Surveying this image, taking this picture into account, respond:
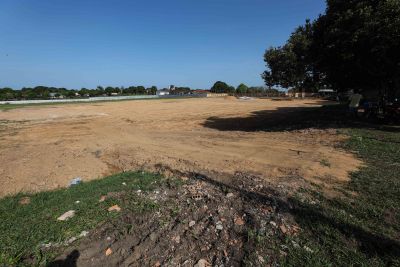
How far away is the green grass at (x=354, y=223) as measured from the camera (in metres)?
3.42

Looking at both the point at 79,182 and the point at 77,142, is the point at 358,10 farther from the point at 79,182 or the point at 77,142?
the point at 77,142

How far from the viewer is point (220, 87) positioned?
10181 centimetres

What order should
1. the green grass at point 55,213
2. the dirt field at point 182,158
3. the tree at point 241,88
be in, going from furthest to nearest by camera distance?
the tree at point 241,88 < the dirt field at point 182,158 < the green grass at point 55,213

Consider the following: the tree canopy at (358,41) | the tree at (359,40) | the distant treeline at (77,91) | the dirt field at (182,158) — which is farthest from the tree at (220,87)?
the dirt field at (182,158)

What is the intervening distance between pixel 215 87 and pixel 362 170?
322ft

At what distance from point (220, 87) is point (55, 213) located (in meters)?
99.3

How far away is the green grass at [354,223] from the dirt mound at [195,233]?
1.13 ft

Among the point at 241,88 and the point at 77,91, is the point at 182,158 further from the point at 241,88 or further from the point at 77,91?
the point at 77,91

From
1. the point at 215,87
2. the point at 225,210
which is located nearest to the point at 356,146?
the point at 225,210

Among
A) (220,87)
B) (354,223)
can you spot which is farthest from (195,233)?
(220,87)

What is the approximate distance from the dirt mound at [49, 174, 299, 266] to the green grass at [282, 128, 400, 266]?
0.34 meters

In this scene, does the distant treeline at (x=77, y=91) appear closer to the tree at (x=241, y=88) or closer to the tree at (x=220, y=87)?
the tree at (x=220, y=87)

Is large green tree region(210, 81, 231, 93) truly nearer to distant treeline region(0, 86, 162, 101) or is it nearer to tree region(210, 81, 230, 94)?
tree region(210, 81, 230, 94)

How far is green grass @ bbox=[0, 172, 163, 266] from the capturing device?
12.8 ft
